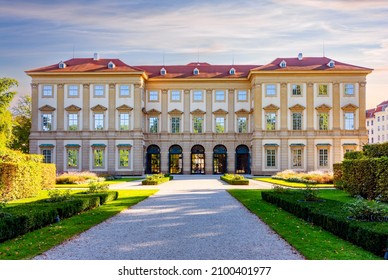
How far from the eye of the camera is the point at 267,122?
45.0 m

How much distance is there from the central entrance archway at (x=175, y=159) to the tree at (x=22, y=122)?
15947mm

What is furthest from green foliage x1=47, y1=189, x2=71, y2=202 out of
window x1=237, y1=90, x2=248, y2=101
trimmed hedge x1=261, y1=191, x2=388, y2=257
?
window x1=237, y1=90, x2=248, y2=101

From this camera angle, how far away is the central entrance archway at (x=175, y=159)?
4769cm

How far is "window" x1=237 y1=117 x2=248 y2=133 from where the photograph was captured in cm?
4769

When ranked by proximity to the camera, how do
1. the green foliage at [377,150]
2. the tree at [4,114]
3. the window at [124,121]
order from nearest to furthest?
1. the green foliage at [377,150]
2. the tree at [4,114]
3. the window at [124,121]

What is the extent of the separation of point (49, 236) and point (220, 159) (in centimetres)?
3914

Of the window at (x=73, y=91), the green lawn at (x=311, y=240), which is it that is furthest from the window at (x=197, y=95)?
the green lawn at (x=311, y=240)

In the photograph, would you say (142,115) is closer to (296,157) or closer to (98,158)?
(98,158)

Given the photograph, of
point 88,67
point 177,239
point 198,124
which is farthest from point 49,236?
point 198,124

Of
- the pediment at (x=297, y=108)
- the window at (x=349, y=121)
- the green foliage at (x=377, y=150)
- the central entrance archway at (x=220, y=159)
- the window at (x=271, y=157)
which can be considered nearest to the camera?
the green foliage at (x=377, y=150)

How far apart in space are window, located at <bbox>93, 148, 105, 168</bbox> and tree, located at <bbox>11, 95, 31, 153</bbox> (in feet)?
30.3

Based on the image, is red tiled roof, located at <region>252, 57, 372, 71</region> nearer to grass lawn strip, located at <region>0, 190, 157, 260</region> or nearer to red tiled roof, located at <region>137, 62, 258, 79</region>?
red tiled roof, located at <region>137, 62, 258, 79</region>

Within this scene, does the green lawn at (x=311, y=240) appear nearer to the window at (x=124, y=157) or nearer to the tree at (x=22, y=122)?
the window at (x=124, y=157)
